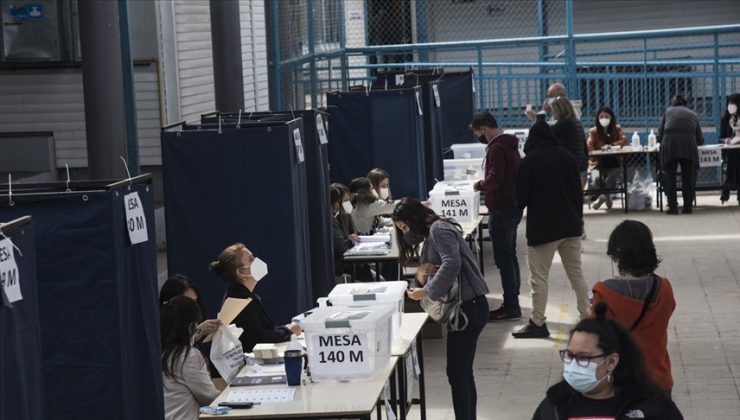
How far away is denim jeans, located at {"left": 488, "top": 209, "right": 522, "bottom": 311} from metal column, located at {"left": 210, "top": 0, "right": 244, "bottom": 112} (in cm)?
427

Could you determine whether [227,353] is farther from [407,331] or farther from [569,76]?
[569,76]

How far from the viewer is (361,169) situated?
15.1 m

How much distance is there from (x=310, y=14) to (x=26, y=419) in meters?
15.0

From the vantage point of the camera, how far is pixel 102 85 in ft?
36.6

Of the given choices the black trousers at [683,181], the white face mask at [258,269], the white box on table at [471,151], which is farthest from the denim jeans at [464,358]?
the black trousers at [683,181]

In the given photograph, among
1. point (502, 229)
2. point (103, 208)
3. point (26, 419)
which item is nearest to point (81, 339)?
point (103, 208)

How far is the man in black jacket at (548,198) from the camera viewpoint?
1152 centimetres

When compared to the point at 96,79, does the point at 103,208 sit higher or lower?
lower

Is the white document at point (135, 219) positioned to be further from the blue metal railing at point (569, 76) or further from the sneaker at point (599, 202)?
the sneaker at point (599, 202)

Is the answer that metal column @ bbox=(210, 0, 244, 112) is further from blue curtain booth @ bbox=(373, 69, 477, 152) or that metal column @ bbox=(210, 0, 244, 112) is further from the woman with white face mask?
the woman with white face mask

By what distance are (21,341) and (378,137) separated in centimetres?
1025

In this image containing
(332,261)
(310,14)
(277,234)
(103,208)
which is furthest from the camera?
(310,14)

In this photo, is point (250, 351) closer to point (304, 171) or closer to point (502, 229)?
point (304, 171)

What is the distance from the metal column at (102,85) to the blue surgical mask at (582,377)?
6971 millimetres
